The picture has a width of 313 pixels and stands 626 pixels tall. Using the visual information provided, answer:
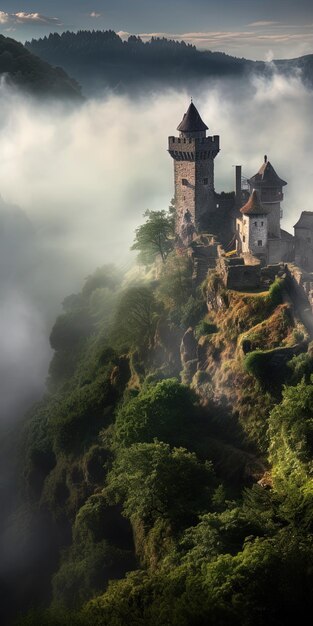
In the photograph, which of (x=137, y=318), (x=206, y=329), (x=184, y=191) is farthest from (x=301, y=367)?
(x=184, y=191)

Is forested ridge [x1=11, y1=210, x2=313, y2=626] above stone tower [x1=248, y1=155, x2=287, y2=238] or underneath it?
underneath

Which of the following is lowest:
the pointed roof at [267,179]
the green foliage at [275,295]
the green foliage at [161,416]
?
the green foliage at [161,416]

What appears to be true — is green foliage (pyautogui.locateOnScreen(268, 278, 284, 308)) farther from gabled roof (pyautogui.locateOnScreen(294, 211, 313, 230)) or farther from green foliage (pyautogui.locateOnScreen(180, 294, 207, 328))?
gabled roof (pyautogui.locateOnScreen(294, 211, 313, 230))

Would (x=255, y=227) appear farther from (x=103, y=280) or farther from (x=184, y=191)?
(x=103, y=280)

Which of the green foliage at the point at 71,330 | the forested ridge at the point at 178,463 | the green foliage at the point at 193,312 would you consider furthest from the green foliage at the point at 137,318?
the green foliage at the point at 71,330

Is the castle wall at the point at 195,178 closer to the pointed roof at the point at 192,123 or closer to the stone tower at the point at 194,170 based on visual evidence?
the stone tower at the point at 194,170

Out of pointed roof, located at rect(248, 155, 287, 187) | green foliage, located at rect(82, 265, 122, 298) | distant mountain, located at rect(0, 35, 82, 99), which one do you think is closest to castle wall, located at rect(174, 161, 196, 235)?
pointed roof, located at rect(248, 155, 287, 187)
